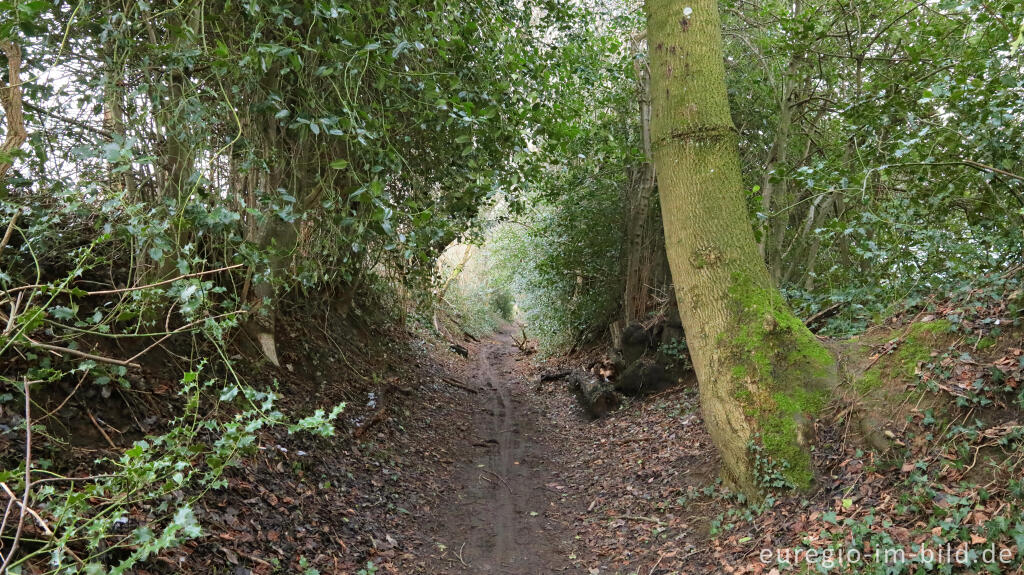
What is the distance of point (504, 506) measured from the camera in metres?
6.05

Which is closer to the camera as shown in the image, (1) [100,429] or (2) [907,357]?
(1) [100,429]

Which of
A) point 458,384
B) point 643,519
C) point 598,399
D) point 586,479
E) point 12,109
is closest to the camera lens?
point 12,109

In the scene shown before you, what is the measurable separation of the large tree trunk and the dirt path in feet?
6.40

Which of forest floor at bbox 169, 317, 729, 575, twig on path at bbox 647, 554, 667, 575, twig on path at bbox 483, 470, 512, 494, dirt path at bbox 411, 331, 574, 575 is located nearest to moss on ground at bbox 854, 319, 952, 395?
forest floor at bbox 169, 317, 729, 575

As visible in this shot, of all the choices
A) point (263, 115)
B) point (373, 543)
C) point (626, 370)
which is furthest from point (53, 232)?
point (626, 370)

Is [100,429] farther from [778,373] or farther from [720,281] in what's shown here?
[778,373]

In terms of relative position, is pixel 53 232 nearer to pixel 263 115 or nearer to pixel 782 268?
pixel 263 115

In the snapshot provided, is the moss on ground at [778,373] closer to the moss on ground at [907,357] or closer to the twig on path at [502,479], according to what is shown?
the moss on ground at [907,357]

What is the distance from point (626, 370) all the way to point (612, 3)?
6705mm

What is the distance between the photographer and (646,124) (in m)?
9.78

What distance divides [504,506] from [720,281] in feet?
11.4

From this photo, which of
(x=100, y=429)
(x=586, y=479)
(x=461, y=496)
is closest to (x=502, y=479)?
(x=461, y=496)

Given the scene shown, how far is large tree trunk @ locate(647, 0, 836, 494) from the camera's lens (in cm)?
Result: 423

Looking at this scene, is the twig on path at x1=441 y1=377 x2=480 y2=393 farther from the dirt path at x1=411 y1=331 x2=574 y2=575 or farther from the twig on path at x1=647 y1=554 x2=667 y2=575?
the twig on path at x1=647 y1=554 x2=667 y2=575
